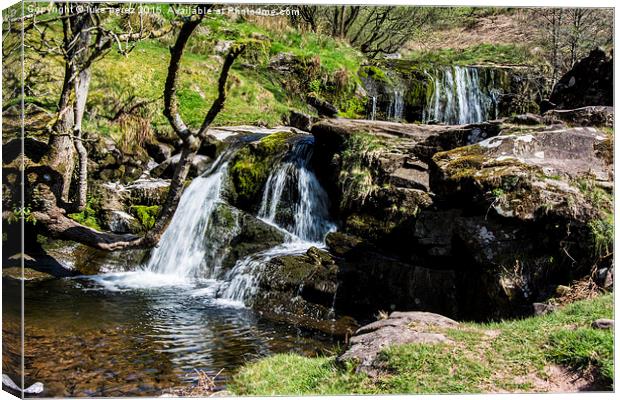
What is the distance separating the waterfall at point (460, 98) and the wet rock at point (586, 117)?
1.73m

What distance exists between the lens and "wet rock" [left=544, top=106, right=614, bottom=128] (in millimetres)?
7598

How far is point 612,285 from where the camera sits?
21.1 ft

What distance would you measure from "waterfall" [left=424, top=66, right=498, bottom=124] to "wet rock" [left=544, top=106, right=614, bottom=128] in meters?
1.73

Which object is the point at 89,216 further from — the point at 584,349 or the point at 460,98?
the point at 584,349

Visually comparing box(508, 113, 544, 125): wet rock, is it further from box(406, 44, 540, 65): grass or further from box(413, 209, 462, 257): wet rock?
box(413, 209, 462, 257): wet rock

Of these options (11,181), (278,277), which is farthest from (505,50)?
(11,181)

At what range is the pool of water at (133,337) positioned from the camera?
18.8ft

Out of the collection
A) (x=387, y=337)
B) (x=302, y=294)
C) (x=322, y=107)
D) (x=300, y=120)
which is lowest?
(x=302, y=294)

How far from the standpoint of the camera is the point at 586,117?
775 cm

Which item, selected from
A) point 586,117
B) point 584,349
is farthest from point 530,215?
point 584,349

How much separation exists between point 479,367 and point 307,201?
5.73m

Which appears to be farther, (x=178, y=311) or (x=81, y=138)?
(x=178, y=311)

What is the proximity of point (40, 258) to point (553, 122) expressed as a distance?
23.7 ft

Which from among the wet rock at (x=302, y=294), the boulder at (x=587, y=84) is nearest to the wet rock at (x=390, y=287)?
the wet rock at (x=302, y=294)
